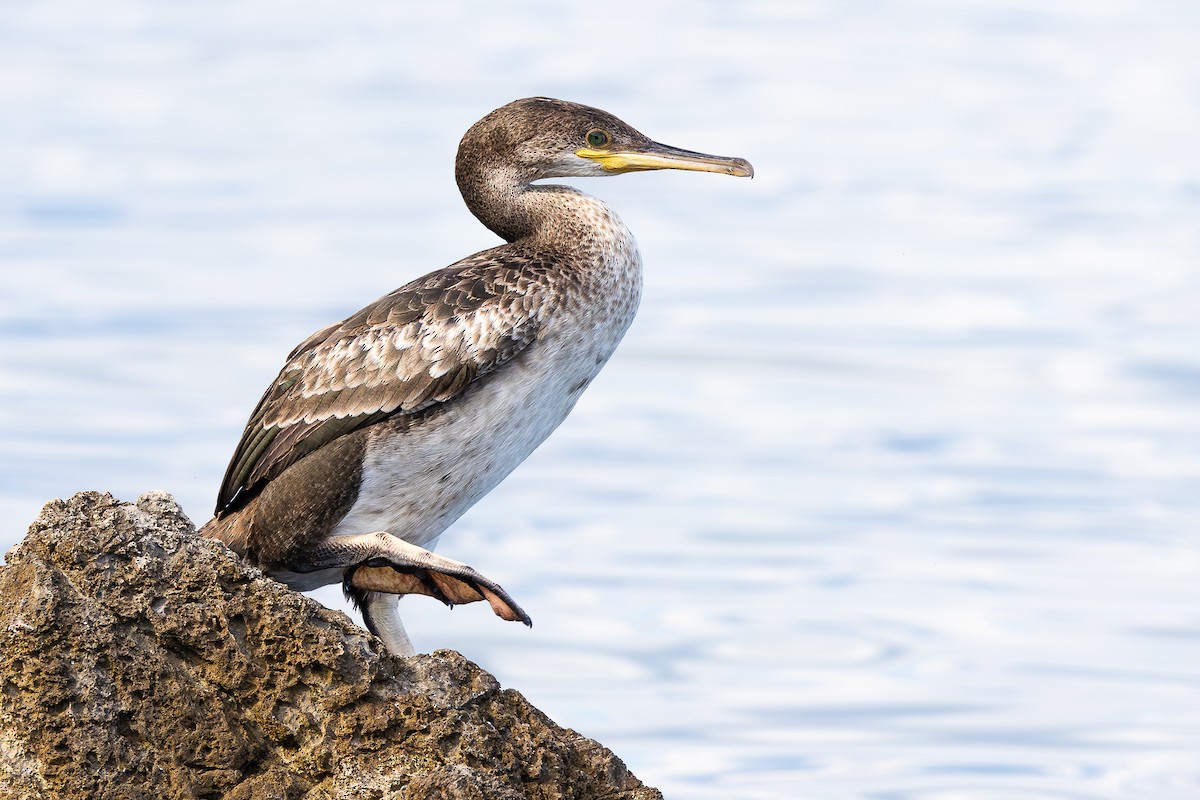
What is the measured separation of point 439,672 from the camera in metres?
5.61

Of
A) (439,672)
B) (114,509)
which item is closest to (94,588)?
(114,509)

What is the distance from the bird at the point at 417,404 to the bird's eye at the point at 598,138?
1.71 feet

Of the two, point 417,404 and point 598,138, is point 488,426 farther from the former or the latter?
point 598,138

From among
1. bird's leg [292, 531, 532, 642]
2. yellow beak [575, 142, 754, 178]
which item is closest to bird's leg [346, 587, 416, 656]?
bird's leg [292, 531, 532, 642]

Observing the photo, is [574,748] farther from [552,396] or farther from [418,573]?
[552,396]

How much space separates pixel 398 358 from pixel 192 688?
2484mm

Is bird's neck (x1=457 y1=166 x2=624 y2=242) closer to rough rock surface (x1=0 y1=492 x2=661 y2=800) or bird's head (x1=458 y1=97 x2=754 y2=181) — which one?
bird's head (x1=458 y1=97 x2=754 y2=181)

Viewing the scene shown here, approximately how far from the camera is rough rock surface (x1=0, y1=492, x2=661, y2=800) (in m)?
5.25

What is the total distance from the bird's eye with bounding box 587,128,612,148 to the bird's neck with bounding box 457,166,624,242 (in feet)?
0.86

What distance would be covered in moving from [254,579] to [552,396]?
254cm

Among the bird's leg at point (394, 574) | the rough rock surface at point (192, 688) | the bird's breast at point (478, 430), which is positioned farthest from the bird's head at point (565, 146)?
the rough rock surface at point (192, 688)

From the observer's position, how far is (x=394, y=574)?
692 cm

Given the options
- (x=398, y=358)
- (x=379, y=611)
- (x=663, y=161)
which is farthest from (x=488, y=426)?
(x=663, y=161)

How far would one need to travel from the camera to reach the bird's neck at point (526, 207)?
8102mm
